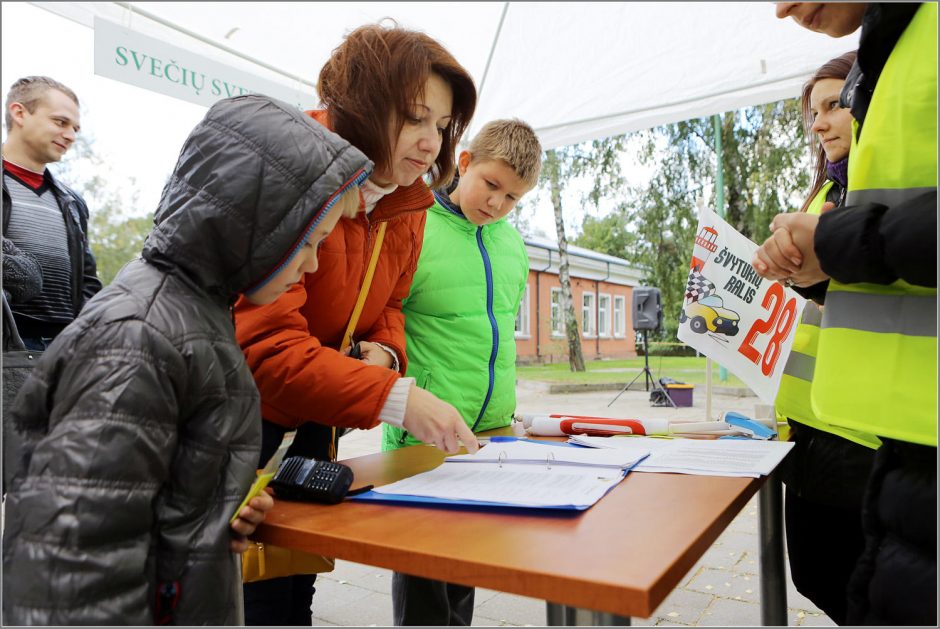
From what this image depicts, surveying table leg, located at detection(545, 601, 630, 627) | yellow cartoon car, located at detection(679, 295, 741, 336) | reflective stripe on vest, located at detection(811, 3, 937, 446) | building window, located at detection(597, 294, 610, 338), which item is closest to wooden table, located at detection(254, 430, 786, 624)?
table leg, located at detection(545, 601, 630, 627)

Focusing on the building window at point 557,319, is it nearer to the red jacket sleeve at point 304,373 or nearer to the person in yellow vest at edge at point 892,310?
the red jacket sleeve at point 304,373

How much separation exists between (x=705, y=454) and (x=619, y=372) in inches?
590

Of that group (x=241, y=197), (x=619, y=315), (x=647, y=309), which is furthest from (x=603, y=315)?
(x=241, y=197)

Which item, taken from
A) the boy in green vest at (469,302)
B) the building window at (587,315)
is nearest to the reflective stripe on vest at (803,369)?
the boy in green vest at (469,302)

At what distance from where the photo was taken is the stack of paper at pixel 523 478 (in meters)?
0.97

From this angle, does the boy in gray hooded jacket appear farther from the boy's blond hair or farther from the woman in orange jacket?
the boy's blond hair

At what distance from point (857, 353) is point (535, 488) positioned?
490 millimetres

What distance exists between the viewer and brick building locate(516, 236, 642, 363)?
1773 cm

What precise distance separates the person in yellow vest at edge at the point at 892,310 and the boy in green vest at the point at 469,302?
1.03 meters

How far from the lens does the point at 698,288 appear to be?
6.64 ft

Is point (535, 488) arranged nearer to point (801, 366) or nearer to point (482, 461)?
point (482, 461)

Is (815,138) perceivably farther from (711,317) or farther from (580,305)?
(580,305)

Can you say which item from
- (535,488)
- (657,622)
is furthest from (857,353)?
(657,622)

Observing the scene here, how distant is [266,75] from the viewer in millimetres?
3043
